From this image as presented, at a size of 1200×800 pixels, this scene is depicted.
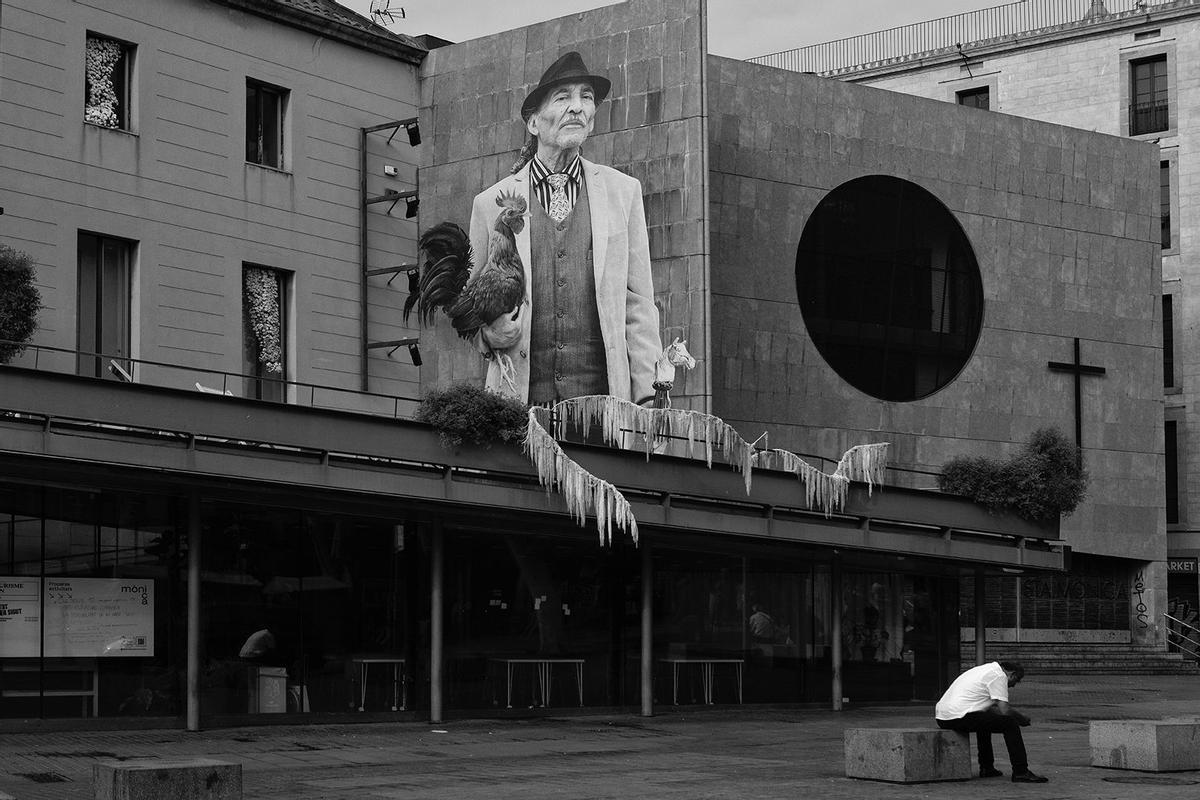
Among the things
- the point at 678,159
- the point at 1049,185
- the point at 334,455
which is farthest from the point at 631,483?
the point at 1049,185

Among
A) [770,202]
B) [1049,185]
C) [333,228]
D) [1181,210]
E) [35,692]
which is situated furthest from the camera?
[1181,210]

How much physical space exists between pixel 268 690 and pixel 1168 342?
45.0m

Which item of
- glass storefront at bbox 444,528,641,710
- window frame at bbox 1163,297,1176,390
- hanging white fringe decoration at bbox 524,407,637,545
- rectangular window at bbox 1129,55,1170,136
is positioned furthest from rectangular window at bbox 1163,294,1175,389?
hanging white fringe decoration at bbox 524,407,637,545

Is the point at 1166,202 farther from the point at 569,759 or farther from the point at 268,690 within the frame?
the point at 569,759

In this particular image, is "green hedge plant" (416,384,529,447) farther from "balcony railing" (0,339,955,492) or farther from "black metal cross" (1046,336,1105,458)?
"black metal cross" (1046,336,1105,458)

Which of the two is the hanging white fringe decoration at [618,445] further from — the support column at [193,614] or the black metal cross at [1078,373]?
the black metal cross at [1078,373]

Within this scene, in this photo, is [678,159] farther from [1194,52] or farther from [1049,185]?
[1194,52]

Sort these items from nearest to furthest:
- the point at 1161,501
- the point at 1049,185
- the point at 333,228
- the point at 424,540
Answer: the point at 424,540 < the point at 333,228 < the point at 1049,185 < the point at 1161,501

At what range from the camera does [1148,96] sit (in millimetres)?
63094

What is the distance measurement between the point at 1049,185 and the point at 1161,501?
36.6ft

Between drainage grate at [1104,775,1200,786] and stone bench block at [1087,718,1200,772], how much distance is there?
34 centimetres

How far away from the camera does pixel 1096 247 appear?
51.8m

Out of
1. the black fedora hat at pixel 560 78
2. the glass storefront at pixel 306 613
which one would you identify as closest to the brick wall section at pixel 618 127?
the black fedora hat at pixel 560 78

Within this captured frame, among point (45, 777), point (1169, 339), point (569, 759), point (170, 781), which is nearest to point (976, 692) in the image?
point (569, 759)
